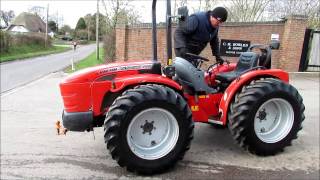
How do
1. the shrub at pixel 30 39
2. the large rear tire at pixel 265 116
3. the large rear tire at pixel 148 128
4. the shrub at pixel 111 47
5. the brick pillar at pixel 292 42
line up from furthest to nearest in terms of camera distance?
1. the shrub at pixel 111 47
2. the shrub at pixel 30 39
3. the brick pillar at pixel 292 42
4. the large rear tire at pixel 265 116
5. the large rear tire at pixel 148 128

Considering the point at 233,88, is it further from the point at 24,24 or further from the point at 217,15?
the point at 24,24

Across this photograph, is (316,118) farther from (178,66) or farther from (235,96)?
(178,66)

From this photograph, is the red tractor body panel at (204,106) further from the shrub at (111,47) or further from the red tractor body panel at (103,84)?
the shrub at (111,47)

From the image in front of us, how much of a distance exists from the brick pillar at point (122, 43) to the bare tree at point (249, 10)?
29.7ft

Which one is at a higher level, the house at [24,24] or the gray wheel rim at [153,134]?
the house at [24,24]

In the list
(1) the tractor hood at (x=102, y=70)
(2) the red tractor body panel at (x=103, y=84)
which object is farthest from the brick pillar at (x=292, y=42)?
(1) the tractor hood at (x=102, y=70)

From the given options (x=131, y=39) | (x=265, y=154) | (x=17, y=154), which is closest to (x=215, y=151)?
(x=265, y=154)

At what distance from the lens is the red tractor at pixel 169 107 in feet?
14.5

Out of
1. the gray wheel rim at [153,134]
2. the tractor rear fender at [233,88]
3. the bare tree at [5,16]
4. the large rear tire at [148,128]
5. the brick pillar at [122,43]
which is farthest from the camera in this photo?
the brick pillar at [122,43]

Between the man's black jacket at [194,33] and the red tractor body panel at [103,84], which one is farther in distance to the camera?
the man's black jacket at [194,33]

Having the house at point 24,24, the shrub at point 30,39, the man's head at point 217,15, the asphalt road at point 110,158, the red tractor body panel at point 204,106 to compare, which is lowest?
the asphalt road at point 110,158

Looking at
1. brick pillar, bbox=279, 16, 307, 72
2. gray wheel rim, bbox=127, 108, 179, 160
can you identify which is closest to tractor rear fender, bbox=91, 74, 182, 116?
gray wheel rim, bbox=127, 108, 179, 160

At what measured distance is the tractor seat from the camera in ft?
17.6

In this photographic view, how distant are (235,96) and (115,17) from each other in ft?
73.6
